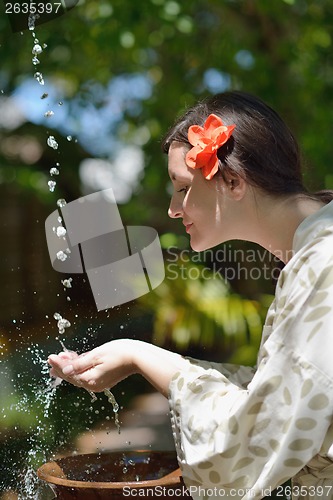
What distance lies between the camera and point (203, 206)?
1.50 metres

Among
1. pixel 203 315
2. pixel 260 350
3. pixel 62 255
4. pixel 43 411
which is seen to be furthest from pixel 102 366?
pixel 203 315

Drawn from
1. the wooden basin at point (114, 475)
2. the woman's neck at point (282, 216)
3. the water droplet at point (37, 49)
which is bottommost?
the wooden basin at point (114, 475)

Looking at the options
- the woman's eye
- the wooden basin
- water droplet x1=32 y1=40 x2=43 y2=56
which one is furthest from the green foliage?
the woman's eye

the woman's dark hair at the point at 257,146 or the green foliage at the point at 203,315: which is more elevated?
the woman's dark hair at the point at 257,146

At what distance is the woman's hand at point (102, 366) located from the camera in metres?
1.43

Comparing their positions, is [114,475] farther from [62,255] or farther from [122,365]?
[62,255]

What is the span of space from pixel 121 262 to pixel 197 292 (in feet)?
1.26

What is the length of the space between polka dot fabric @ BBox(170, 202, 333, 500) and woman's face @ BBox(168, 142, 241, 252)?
0.19m

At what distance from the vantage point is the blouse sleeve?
122 cm

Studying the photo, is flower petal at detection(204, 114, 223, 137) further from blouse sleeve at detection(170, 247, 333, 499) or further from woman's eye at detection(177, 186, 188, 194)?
blouse sleeve at detection(170, 247, 333, 499)

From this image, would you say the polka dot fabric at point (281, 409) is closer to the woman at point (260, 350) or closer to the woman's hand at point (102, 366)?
the woman at point (260, 350)

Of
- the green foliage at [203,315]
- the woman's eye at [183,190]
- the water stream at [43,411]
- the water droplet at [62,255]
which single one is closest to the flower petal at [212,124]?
the woman's eye at [183,190]

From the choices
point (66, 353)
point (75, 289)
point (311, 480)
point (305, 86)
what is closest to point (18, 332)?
point (75, 289)

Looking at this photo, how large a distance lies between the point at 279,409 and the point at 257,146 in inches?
19.9
